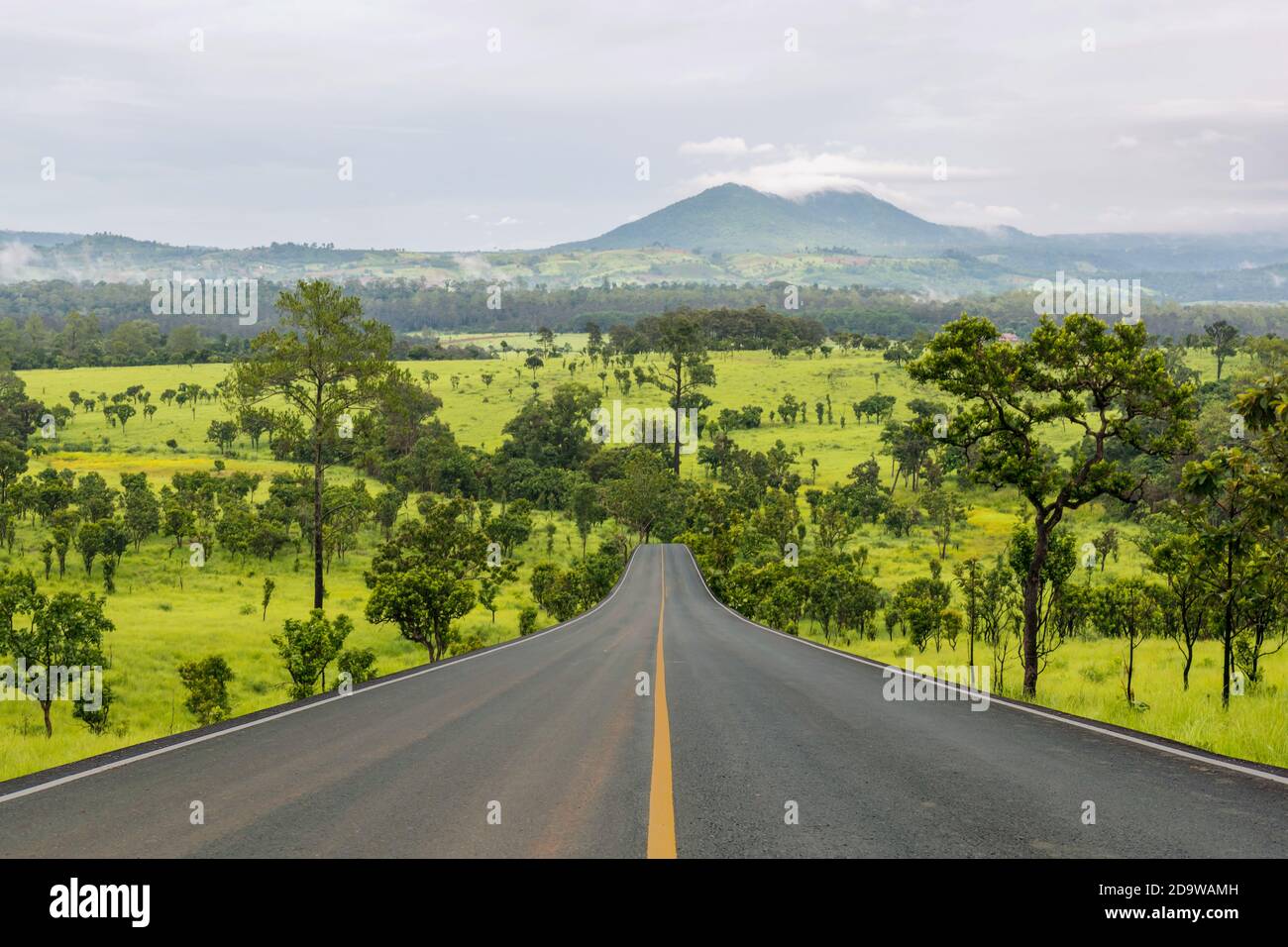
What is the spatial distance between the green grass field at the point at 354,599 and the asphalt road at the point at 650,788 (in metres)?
2.81

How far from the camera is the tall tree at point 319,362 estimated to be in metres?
36.3

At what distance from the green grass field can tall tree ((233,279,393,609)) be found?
7.33 m

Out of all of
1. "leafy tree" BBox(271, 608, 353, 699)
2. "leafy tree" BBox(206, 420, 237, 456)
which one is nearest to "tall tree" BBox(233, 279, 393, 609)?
"leafy tree" BBox(271, 608, 353, 699)

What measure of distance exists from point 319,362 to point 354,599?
14.5 metres

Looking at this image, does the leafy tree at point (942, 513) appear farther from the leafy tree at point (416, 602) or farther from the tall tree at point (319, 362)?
the leafy tree at point (416, 602)

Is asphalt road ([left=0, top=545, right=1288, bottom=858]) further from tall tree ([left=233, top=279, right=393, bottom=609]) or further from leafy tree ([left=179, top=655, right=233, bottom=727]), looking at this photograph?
tall tree ([left=233, top=279, right=393, bottom=609])

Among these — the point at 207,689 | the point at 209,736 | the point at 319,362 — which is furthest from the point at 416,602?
the point at 209,736

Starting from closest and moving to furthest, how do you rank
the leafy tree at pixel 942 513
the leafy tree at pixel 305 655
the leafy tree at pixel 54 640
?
the leafy tree at pixel 54 640, the leafy tree at pixel 305 655, the leafy tree at pixel 942 513

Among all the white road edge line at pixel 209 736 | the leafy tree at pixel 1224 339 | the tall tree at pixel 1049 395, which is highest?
the leafy tree at pixel 1224 339

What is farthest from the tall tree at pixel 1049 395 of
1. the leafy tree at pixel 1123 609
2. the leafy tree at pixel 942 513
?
the leafy tree at pixel 942 513

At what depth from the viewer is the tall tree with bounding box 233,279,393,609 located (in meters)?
36.3
